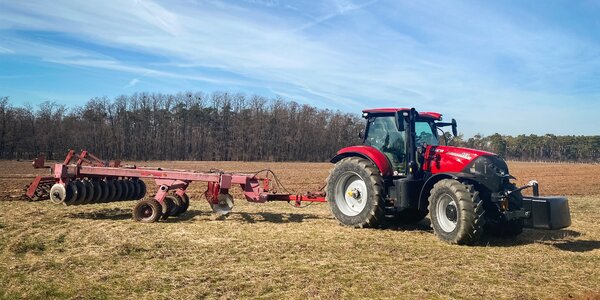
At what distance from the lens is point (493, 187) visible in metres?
7.35

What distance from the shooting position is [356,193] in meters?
9.09

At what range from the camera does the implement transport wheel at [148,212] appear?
29.2ft

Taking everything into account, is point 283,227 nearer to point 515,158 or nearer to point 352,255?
point 352,255

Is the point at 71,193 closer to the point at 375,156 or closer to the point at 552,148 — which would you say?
the point at 375,156

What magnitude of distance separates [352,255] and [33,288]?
395cm

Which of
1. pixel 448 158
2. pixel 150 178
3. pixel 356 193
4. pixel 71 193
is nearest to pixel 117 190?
pixel 71 193

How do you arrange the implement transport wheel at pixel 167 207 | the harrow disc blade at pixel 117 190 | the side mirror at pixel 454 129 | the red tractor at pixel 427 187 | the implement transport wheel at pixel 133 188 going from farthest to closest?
the implement transport wheel at pixel 133 188, the harrow disc blade at pixel 117 190, the side mirror at pixel 454 129, the implement transport wheel at pixel 167 207, the red tractor at pixel 427 187

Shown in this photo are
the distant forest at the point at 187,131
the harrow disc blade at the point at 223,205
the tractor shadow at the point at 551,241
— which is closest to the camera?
the tractor shadow at the point at 551,241

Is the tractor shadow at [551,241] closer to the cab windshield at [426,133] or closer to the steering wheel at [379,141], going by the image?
the cab windshield at [426,133]

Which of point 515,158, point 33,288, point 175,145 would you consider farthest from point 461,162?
point 515,158

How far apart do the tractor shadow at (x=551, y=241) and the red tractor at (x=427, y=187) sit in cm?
22

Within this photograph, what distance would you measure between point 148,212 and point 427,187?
555 cm

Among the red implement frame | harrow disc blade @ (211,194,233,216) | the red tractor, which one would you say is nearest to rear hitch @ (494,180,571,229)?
the red tractor

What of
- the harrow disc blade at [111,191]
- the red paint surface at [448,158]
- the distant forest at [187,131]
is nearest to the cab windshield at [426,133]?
the red paint surface at [448,158]
